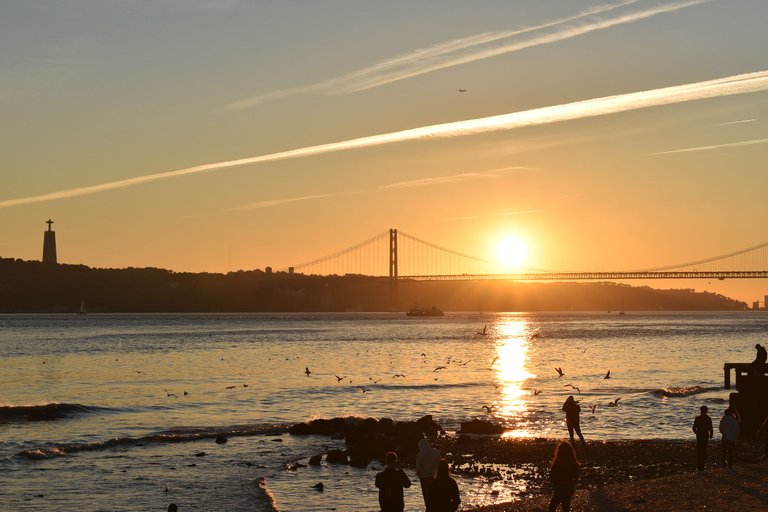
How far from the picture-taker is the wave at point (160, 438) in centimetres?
2922

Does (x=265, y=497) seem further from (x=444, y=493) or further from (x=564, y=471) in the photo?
(x=444, y=493)

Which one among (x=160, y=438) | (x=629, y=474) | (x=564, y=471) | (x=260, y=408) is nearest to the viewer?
(x=564, y=471)

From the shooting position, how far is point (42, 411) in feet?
130

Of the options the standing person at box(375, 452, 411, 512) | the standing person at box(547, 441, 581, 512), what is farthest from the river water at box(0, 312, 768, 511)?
the standing person at box(375, 452, 411, 512)

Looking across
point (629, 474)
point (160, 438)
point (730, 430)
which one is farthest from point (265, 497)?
point (160, 438)

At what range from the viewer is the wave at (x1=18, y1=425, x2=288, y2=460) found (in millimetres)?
29219

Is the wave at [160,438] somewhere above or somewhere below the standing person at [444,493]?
below

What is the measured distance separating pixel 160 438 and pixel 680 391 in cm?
2477

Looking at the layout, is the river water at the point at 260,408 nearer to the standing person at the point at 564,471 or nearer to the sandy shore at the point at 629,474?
the sandy shore at the point at 629,474

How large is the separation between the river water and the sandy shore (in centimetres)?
160

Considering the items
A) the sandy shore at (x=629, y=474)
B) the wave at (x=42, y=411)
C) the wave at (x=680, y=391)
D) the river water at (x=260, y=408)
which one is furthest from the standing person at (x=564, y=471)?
the wave at (x=680, y=391)

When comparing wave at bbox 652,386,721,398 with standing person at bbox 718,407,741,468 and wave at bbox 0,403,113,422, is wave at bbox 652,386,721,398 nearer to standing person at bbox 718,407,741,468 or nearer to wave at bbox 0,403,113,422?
standing person at bbox 718,407,741,468

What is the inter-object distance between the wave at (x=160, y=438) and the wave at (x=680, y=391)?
1891cm

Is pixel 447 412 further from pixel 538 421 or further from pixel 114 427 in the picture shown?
pixel 114 427
